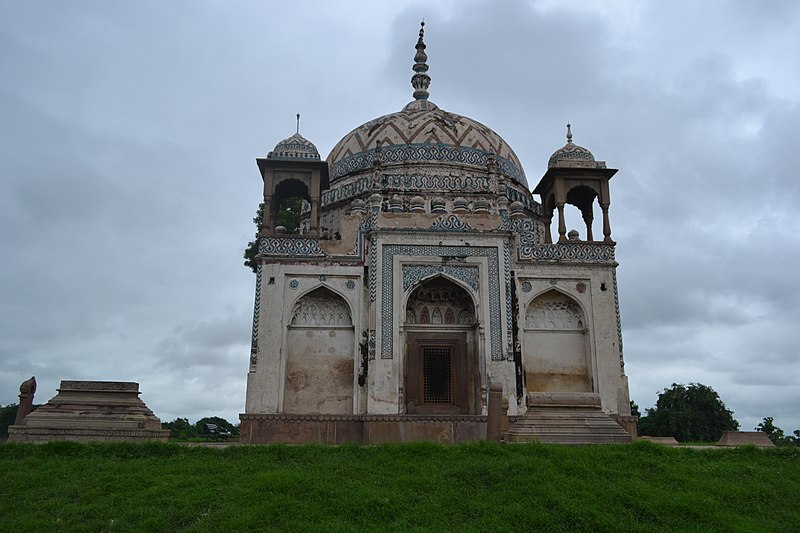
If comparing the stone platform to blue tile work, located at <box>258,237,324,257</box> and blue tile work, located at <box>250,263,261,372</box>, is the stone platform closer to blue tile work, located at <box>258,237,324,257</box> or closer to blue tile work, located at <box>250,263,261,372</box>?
blue tile work, located at <box>250,263,261,372</box>

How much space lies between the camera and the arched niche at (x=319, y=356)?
16.9 metres

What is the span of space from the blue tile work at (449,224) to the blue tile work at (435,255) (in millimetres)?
464

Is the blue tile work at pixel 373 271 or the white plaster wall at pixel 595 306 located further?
the white plaster wall at pixel 595 306

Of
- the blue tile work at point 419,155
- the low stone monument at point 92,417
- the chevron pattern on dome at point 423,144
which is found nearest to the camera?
the low stone monument at point 92,417

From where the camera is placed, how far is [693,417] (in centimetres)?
2712

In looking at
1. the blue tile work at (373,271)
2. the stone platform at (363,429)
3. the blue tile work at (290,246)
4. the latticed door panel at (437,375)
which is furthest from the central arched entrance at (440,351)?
the stone platform at (363,429)

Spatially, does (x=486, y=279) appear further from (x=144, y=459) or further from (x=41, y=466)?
(x=41, y=466)

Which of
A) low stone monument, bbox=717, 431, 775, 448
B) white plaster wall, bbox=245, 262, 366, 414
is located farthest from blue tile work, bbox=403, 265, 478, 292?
low stone monument, bbox=717, 431, 775, 448

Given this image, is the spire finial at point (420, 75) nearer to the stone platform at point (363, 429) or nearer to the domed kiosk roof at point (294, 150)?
the domed kiosk roof at point (294, 150)

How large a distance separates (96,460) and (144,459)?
0.65 metres

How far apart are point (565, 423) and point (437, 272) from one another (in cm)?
644

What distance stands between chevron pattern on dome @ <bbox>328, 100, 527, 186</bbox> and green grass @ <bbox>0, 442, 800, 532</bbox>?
42.7ft

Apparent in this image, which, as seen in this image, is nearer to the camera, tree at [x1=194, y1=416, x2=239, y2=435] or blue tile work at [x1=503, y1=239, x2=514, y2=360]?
blue tile work at [x1=503, y1=239, x2=514, y2=360]

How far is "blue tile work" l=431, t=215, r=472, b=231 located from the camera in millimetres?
17422
